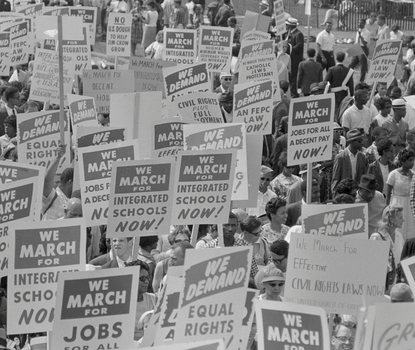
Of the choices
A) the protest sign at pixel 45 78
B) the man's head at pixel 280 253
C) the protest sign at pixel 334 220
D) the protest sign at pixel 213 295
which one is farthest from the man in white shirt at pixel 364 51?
the protest sign at pixel 213 295

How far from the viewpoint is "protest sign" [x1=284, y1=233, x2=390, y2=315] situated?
8.32m

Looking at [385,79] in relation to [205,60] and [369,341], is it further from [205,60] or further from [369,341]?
[369,341]

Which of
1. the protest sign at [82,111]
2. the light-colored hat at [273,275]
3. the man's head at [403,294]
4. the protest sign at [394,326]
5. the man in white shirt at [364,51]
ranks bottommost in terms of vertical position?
the man in white shirt at [364,51]

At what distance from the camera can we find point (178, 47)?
19109mm

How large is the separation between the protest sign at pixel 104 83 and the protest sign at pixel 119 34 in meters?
4.23

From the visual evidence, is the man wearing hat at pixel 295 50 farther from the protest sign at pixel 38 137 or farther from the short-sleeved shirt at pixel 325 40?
the protest sign at pixel 38 137

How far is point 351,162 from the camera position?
47.0 ft

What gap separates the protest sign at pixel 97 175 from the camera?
10.9 metres

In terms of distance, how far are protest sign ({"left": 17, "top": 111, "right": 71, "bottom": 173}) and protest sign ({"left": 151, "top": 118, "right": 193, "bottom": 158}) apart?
1354 mm

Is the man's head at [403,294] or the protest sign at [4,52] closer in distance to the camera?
the man's head at [403,294]

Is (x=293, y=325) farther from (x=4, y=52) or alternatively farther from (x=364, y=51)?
(x=364, y=51)

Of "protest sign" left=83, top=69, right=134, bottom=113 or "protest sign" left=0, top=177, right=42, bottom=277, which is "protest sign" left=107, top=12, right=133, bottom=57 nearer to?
"protest sign" left=83, top=69, right=134, bottom=113

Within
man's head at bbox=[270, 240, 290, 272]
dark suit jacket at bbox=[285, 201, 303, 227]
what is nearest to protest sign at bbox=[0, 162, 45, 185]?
man's head at bbox=[270, 240, 290, 272]

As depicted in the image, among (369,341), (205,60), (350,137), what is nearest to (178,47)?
(205,60)
